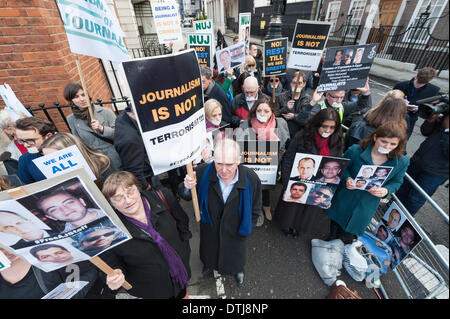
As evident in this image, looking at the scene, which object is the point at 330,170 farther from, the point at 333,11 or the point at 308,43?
the point at 333,11

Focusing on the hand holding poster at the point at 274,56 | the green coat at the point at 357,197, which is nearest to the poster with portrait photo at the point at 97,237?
the green coat at the point at 357,197

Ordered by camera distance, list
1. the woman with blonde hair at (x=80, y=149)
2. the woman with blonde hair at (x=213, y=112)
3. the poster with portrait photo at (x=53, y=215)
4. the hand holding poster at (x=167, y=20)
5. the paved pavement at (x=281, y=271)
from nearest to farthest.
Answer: the poster with portrait photo at (x=53, y=215)
the woman with blonde hair at (x=80, y=149)
the paved pavement at (x=281, y=271)
the woman with blonde hair at (x=213, y=112)
the hand holding poster at (x=167, y=20)

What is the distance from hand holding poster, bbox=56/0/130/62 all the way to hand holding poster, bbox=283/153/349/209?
260 centimetres

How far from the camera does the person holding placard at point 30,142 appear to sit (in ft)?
7.28

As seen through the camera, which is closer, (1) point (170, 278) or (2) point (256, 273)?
(1) point (170, 278)

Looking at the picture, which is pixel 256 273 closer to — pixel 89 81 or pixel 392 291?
pixel 392 291

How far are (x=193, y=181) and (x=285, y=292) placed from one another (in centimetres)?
203

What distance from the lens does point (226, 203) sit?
2049mm

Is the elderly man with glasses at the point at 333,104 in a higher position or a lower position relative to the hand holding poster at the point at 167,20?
lower

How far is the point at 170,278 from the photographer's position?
203 cm

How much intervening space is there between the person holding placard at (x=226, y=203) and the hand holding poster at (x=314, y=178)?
1.75ft

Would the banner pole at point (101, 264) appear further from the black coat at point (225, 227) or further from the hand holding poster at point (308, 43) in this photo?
the hand holding poster at point (308, 43)

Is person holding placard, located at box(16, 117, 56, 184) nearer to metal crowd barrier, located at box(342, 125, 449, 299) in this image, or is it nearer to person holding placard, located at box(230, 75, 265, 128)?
person holding placard, located at box(230, 75, 265, 128)
